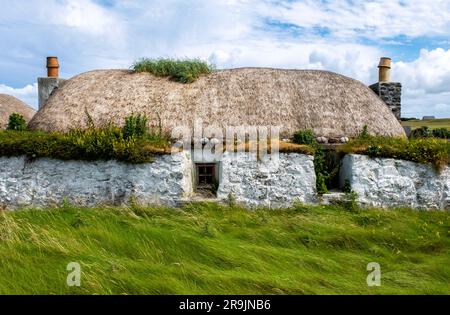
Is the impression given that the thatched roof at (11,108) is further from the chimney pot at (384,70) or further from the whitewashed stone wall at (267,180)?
the chimney pot at (384,70)

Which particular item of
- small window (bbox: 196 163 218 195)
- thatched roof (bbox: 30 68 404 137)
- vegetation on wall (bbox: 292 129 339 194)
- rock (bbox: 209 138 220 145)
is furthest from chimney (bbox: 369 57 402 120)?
small window (bbox: 196 163 218 195)

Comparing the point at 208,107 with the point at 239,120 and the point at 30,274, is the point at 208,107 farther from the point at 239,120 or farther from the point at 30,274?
the point at 30,274

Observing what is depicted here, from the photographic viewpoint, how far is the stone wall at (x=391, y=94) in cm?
1741

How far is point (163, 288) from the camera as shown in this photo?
6645 mm

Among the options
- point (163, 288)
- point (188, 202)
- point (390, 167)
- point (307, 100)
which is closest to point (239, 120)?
point (307, 100)

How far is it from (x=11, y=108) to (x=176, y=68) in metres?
13.9

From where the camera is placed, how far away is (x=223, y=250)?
8.25 metres

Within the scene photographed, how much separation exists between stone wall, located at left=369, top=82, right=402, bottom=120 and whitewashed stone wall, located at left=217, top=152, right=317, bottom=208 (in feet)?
22.0

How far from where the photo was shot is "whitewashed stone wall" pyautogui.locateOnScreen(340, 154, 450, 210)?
12.7 meters

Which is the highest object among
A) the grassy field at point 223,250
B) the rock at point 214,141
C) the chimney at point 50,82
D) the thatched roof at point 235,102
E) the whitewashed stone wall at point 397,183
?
the chimney at point 50,82

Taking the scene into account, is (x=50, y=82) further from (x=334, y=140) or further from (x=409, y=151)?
(x=409, y=151)

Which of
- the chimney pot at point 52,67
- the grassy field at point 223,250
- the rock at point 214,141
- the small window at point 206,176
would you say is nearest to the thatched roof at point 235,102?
the rock at point 214,141

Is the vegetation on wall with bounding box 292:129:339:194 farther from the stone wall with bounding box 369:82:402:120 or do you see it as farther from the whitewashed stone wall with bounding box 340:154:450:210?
the stone wall with bounding box 369:82:402:120

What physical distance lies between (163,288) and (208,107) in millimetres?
8826
